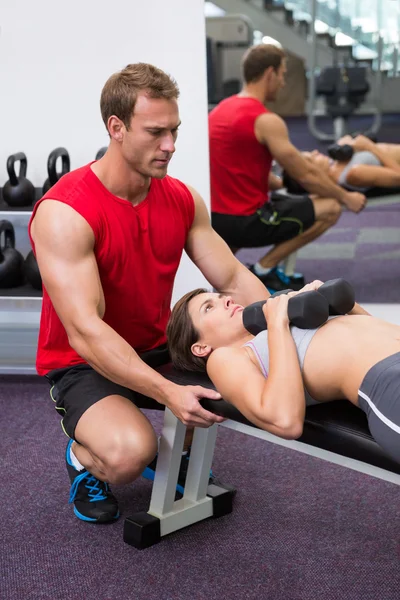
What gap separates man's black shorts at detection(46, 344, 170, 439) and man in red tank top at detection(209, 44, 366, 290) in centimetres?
192

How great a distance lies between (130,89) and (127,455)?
0.87 meters

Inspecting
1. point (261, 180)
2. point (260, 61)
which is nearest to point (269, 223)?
point (261, 180)

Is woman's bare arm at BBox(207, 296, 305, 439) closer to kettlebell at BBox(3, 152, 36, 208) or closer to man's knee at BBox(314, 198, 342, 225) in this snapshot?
kettlebell at BBox(3, 152, 36, 208)

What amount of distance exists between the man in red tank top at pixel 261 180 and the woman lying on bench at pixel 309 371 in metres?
2.18

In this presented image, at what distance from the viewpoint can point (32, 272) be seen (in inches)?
116

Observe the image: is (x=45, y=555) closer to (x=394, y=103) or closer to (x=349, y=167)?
(x=349, y=167)

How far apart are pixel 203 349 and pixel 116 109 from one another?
618 millimetres

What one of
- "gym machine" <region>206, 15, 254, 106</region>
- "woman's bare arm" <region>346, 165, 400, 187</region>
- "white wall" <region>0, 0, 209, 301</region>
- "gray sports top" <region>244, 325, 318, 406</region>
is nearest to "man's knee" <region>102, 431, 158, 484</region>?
"gray sports top" <region>244, 325, 318, 406</region>

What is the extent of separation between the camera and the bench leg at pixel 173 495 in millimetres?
1950

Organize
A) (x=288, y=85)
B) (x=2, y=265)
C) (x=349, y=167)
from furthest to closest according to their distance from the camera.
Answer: (x=288, y=85), (x=349, y=167), (x=2, y=265)

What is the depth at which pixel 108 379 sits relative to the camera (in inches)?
79.2

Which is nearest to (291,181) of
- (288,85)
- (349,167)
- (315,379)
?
(349,167)

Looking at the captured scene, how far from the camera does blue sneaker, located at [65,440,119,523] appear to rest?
2080 millimetres

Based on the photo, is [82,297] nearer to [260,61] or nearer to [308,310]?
[308,310]
